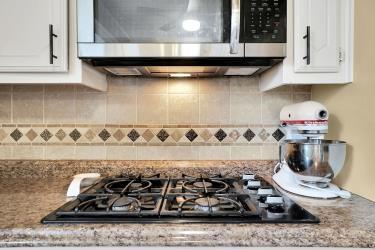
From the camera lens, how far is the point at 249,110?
1.30 metres

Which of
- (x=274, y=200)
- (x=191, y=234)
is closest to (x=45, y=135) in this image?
(x=191, y=234)

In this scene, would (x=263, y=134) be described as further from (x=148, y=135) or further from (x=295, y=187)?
(x=148, y=135)

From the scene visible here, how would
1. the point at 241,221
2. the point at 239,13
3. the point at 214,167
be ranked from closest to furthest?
the point at 241,221 < the point at 239,13 < the point at 214,167

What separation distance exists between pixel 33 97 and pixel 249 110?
3.30 feet

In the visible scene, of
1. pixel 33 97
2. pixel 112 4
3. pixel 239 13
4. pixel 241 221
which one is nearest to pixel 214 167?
pixel 241 221

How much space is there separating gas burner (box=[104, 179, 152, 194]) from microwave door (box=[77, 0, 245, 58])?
1.55ft

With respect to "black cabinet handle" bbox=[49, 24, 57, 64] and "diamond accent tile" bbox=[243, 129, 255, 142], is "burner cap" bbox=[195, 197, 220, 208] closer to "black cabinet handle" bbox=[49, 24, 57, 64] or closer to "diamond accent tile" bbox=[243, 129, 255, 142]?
"diamond accent tile" bbox=[243, 129, 255, 142]

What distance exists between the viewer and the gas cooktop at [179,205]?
0.73 meters

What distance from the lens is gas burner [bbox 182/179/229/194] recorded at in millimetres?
959

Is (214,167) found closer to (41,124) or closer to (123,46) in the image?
(123,46)

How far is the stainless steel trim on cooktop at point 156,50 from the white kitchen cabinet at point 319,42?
195mm

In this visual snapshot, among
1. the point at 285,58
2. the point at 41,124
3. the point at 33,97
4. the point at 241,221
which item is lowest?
the point at 241,221

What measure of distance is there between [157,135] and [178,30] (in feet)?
1.68

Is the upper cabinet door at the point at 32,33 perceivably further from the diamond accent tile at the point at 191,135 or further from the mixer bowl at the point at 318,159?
the mixer bowl at the point at 318,159
